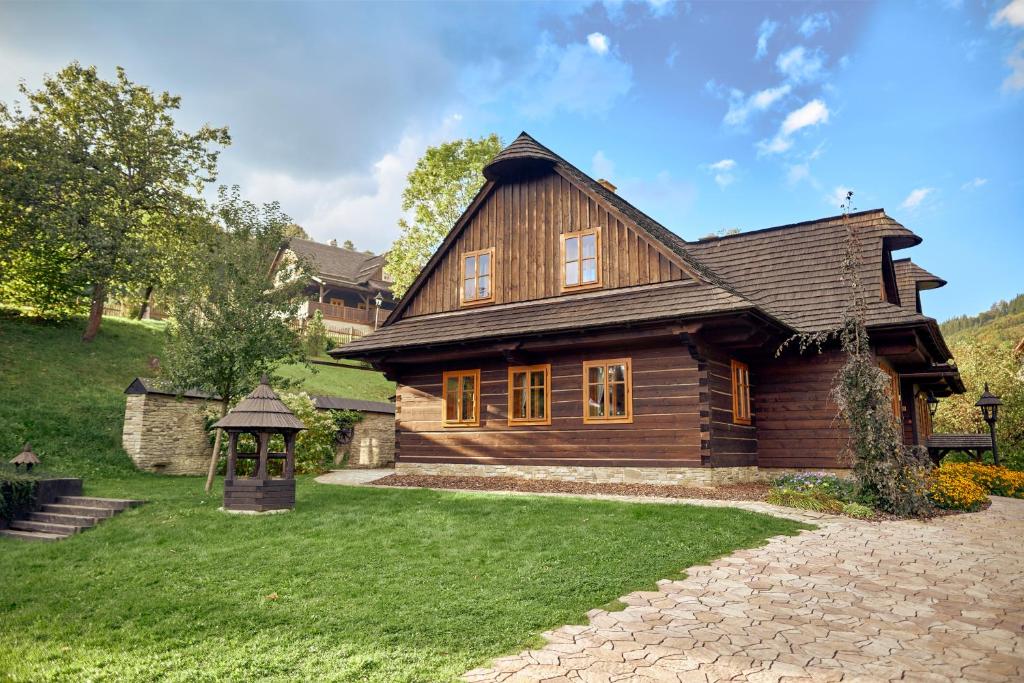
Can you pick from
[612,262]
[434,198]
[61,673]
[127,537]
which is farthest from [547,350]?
[434,198]

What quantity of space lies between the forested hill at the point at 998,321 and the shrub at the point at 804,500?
65.5 m

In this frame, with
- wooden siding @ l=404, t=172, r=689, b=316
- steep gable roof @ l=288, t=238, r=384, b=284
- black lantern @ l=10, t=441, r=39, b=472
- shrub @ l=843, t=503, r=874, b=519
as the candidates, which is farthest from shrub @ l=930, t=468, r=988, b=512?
steep gable roof @ l=288, t=238, r=384, b=284

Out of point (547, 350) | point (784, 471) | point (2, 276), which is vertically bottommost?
point (784, 471)

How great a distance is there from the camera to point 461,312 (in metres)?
17.3

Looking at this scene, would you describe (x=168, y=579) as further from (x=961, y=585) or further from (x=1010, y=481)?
(x=1010, y=481)

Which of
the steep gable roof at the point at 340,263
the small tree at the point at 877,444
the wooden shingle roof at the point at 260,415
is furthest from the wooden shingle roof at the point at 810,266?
the steep gable roof at the point at 340,263

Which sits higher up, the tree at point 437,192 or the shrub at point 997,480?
the tree at point 437,192

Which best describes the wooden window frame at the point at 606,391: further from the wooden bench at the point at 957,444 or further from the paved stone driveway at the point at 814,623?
the wooden bench at the point at 957,444

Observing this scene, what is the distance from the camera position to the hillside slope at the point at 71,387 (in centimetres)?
1616

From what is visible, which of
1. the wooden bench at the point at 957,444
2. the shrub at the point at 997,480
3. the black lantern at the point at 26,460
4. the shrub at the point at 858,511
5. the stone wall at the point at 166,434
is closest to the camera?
the shrub at the point at 858,511

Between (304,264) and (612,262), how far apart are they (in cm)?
687

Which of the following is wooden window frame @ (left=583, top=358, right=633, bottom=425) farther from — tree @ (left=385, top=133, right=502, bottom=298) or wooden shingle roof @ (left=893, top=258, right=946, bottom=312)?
tree @ (left=385, top=133, right=502, bottom=298)

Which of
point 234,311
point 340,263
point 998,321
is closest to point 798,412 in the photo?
point 234,311

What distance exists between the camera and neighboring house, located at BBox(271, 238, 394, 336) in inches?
1567
